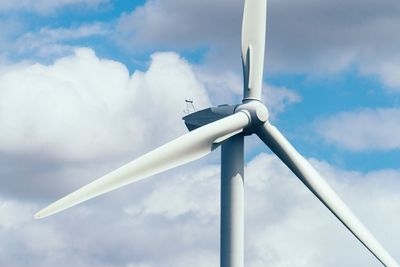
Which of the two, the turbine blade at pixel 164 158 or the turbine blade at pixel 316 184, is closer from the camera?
the turbine blade at pixel 164 158

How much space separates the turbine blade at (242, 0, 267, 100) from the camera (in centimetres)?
5472

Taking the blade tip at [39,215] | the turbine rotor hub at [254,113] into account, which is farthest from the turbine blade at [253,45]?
the blade tip at [39,215]

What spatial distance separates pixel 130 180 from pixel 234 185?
7823 millimetres

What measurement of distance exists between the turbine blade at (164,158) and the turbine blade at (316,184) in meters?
2.10

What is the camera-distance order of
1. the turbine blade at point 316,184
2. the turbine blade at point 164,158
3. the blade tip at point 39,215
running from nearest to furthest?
1. the blade tip at point 39,215
2. the turbine blade at point 164,158
3. the turbine blade at point 316,184

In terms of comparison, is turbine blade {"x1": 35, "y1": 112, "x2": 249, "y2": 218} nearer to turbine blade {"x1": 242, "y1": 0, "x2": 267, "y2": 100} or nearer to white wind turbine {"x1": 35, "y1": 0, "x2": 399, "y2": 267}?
white wind turbine {"x1": 35, "y1": 0, "x2": 399, "y2": 267}

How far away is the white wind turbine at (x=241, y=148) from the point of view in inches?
2004

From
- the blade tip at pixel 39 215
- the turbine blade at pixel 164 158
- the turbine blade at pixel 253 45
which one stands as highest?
the turbine blade at pixel 253 45

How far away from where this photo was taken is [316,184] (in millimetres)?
53938

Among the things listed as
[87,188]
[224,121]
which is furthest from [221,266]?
[87,188]

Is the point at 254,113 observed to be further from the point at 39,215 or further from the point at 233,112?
the point at 39,215

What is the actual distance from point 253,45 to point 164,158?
10.4 metres

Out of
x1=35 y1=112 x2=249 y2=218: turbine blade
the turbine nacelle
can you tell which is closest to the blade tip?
x1=35 y1=112 x2=249 y2=218: turbine blade

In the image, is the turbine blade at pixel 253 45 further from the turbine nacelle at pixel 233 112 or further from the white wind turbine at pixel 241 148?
the turbine nacelle at pixel 233 112
